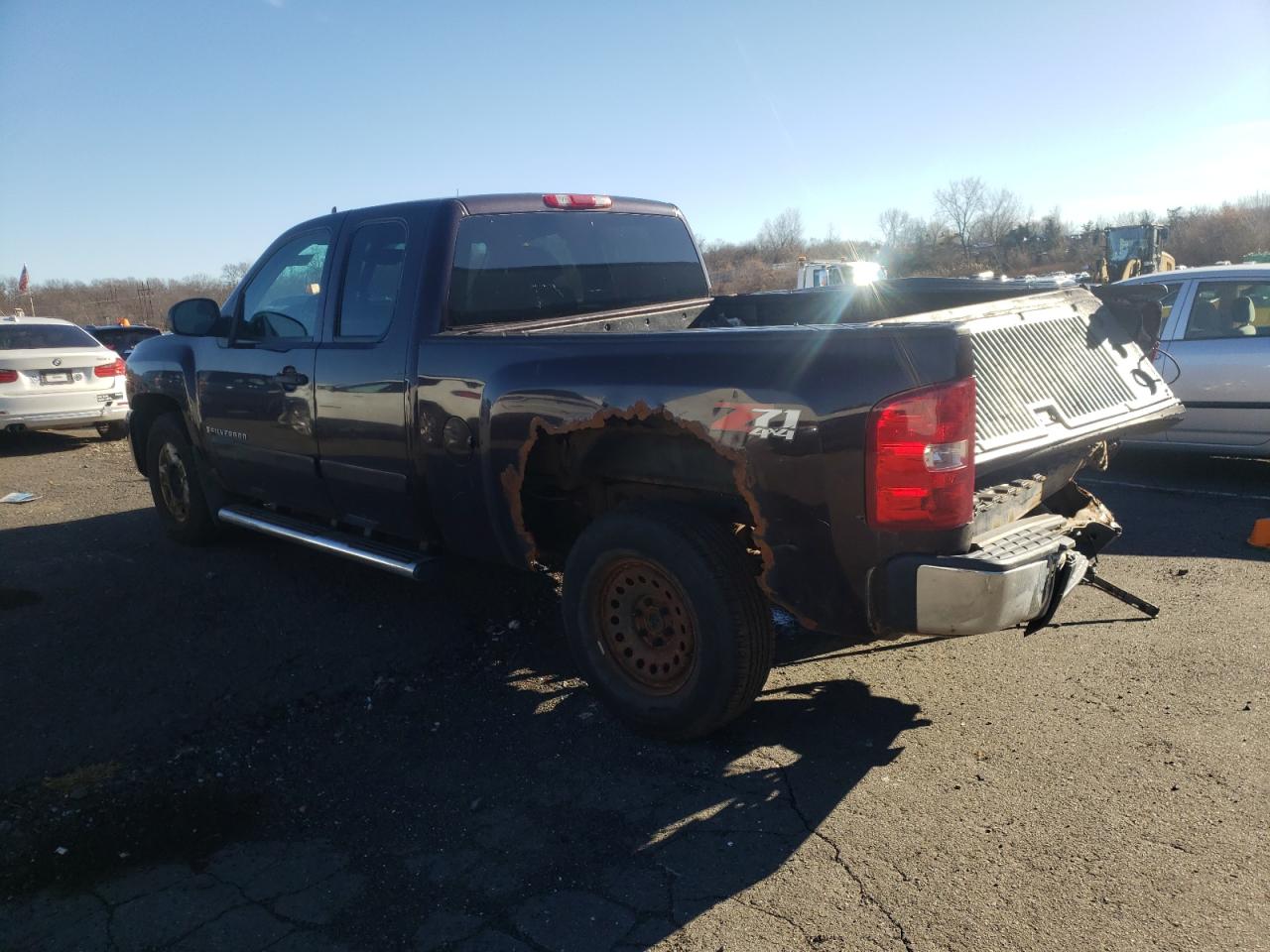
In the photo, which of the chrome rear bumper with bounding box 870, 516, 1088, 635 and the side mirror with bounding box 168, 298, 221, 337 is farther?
the side mirror with bounding box 168, 298, 221, 337

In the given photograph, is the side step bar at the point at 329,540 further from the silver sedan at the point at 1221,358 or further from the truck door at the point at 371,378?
the silver sedan at the point at 1221,358

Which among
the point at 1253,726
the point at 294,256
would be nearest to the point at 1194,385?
the point at 1253,726

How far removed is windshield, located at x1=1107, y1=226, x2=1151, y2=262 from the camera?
27094 mm

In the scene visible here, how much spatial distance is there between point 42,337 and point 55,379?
82 cm

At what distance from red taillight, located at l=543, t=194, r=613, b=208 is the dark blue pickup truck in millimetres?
18

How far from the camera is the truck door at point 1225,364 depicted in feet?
24.9

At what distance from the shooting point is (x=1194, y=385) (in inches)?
309

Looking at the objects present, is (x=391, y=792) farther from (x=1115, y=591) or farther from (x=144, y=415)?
(x=144, y=415)

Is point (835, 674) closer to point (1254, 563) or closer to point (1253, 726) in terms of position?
point (1253, 726)

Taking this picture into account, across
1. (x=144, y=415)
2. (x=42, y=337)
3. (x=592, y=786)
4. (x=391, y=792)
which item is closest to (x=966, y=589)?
(x=592, y=786)

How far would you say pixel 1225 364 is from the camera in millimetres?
7711

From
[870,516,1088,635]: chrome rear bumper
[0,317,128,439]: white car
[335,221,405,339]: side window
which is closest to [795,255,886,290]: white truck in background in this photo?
[0,317,128,439]: white car

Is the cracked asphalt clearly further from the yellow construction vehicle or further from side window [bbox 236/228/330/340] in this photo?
the yellow construction vehicle

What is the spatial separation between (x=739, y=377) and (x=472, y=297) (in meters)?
1.84
